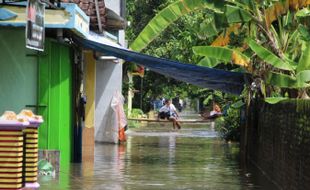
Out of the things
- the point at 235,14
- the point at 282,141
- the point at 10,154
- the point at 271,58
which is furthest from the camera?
the point at 235,14

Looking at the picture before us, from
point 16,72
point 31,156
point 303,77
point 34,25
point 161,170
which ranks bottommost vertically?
point 161,170

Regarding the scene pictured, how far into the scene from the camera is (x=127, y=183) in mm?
13570

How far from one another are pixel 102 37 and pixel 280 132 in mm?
6697

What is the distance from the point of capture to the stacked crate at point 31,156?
9797 mm

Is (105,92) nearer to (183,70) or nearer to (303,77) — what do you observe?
(183,70)

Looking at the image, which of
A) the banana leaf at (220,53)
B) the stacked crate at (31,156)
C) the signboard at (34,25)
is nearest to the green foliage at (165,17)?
the banana leaf at (220,53)

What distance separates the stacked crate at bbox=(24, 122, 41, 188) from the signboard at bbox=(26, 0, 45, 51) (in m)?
1.12

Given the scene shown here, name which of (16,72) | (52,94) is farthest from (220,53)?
(16,72)

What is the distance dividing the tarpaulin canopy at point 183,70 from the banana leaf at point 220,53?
1556mm

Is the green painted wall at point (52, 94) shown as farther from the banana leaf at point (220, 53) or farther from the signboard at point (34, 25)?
the signboard at point (34, 25)

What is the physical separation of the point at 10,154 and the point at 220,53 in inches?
262

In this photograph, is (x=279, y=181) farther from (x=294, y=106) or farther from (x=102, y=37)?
(x=102, y=37)

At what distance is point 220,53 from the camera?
1489cm

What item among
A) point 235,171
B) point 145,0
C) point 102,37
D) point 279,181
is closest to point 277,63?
point 279,181
